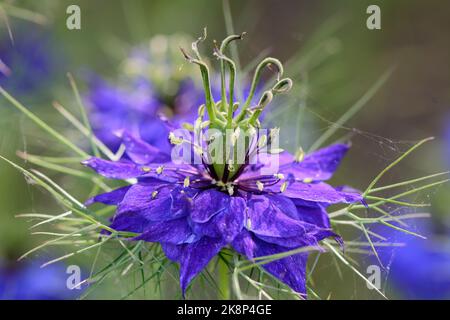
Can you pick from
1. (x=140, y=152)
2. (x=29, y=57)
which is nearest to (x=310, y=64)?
(x=29, y=57)

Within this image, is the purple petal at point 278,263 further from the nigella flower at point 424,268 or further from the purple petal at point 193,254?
the nigella flower at point 424,268

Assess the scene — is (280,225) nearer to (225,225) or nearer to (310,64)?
(225,225)

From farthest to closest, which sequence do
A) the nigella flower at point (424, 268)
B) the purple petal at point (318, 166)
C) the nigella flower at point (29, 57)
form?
1. the nigella flower at point (29, 57)
2. the nigella flower at point (424, 268)
3. the purple petal at point (318, 166)

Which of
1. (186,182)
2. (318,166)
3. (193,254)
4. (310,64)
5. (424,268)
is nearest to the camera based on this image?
(193,254)

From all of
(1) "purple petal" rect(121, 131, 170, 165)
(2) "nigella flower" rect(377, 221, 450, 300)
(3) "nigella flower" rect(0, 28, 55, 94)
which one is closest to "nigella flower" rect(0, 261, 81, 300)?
(1) "purple petal" rect(121, 131, 170, 165)

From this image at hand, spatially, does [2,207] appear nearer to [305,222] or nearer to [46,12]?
[46,12]

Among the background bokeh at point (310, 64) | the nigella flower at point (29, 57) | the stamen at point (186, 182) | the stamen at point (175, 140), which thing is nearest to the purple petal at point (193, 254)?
the stamen at point (186, 182)

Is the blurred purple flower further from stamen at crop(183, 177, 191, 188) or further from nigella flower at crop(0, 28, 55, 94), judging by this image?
nigella flower at crop(0, 28, 55, 94)
